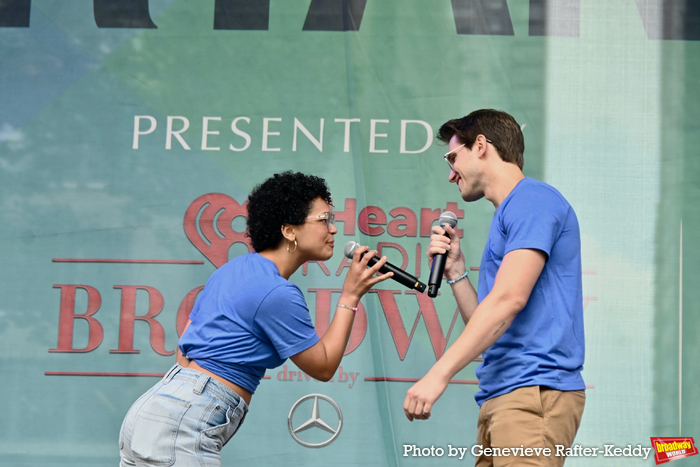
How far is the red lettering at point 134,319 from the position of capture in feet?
9.88

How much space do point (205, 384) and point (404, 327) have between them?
1.37m

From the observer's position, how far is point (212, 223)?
Answer: 10.0ft

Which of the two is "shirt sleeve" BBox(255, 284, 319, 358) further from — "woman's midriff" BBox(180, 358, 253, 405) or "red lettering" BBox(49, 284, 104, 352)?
"red lettering" BBox(49, 284, 104, 352)

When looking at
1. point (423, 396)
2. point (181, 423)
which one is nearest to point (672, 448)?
point (423, 396)

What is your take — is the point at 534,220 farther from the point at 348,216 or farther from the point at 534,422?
the point at 348,216

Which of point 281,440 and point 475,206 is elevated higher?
point 475,206

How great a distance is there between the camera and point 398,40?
10.2 feet

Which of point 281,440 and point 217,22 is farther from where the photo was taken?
point 217,22

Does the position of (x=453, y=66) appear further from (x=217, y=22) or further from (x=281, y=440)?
(x=281, y=440)

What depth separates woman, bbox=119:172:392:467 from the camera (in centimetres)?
169

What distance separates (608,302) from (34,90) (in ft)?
8.80

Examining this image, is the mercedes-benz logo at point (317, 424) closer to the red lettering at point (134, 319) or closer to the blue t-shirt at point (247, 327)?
the red lettering at point (134, 319)

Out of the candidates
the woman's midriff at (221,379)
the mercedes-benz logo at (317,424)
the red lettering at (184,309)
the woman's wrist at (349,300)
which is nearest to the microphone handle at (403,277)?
the woman's wrist at (349,300)

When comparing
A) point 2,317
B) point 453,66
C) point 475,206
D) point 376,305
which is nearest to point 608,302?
point 475,206
